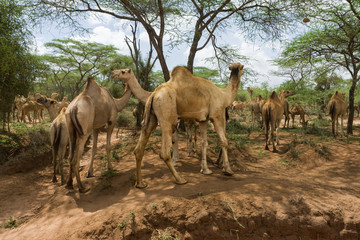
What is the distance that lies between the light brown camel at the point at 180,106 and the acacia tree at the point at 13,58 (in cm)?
647

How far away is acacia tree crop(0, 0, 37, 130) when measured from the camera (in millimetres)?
8156

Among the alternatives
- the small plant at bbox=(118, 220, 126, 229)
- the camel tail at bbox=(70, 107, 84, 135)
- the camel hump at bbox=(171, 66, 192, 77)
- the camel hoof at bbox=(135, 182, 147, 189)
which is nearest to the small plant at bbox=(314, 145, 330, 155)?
the camel hump at bbox=(171, 66, 192, 77)

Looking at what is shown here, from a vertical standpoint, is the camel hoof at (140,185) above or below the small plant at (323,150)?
below

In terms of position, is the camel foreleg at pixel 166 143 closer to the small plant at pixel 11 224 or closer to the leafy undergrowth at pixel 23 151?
the small plant at pixel 11 224

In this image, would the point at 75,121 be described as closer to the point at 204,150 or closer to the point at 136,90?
the point at 136,90

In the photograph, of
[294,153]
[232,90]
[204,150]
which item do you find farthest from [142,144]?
[294,153]

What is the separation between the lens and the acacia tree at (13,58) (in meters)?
8.16

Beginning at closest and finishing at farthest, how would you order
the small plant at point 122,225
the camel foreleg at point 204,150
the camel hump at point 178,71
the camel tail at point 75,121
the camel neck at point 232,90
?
the small plant at point 122,225 → the camel tail at point 75,121 → the camel hump at point 178,71 → the camel foreleg at point 204,150 → the camel neck at point 232,90

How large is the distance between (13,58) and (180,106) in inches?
278

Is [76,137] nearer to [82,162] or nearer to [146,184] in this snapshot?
[146,184]

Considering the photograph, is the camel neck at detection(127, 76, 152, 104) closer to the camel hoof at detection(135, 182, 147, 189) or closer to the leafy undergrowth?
the camel hoof at detection(135, 182, 147, 189)

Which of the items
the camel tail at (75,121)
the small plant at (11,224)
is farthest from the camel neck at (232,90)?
the small plant at (11,224)

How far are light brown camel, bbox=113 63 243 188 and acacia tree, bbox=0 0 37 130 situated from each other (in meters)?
6.47

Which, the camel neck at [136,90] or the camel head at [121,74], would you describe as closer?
the camel head at [121,74]
